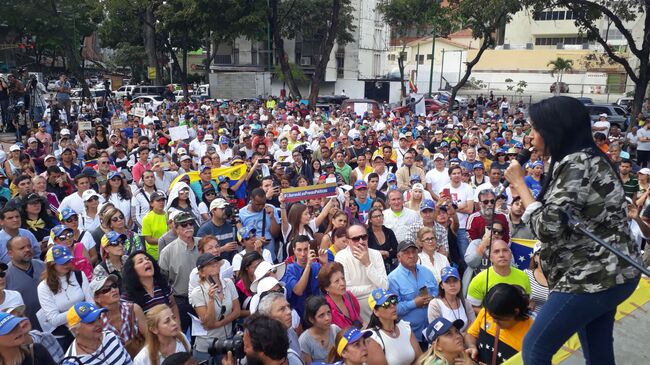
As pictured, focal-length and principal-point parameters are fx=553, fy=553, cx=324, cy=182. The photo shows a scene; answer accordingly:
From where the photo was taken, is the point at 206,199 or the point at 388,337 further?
the point at 206,199

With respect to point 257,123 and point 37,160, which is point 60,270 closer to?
point 37,160

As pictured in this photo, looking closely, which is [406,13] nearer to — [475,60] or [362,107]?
[475,60]

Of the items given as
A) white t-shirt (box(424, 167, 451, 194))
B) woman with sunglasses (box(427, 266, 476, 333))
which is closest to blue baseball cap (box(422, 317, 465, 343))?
woman with sunglasses (box(427, 266, 476, 333))

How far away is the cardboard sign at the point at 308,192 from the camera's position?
6.99 meters

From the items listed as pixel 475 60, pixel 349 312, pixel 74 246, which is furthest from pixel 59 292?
pixel 475 60

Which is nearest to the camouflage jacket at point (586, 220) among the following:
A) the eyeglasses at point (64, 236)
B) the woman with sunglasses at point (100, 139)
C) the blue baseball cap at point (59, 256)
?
the blue baseball cap at point (59, 256)

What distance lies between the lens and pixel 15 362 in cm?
364

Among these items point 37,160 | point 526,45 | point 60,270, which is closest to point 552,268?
point 60,270

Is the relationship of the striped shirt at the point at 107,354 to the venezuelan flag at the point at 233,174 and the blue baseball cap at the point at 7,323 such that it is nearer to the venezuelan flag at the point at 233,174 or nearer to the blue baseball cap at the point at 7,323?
the blue baseball cap at the point at 7,323

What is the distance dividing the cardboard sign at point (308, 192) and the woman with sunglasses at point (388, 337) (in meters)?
2.76

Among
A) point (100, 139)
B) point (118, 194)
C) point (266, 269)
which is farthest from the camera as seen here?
point (100, 139)

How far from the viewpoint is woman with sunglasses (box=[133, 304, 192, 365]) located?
4094 mm

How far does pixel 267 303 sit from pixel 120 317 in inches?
48.2

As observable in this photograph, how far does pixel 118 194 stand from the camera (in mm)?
7684
